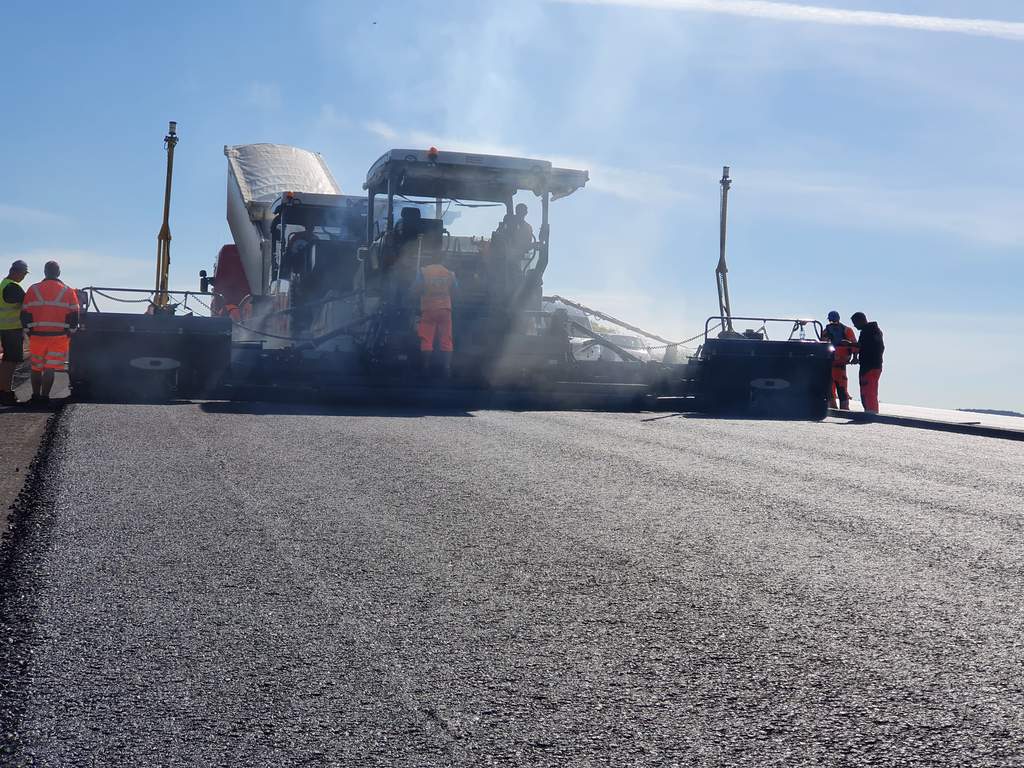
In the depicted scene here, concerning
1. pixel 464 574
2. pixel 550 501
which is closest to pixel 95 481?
pixel 550 501

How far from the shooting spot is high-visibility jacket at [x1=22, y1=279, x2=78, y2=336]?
1182 centimetres

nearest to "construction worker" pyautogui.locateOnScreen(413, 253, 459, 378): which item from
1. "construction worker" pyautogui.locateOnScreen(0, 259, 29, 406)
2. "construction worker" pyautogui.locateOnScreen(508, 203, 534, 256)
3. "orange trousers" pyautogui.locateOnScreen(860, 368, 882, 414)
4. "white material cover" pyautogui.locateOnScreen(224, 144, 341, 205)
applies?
"construction worker" pyautogui.locateOnScreen(508, 203, 534, 256)

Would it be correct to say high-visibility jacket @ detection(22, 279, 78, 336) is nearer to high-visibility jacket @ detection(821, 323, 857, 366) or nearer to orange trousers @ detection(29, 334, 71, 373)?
orange trousers @ detection(29, 334, 71, 373)

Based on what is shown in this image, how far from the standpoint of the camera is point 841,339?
1597cm

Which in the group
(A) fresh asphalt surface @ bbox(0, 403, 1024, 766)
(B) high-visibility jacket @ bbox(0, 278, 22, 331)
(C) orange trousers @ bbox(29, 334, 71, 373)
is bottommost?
(A) fresh asphalt surface @ bbox(0, 403, 1024, 766)

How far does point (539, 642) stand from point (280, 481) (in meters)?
3.17

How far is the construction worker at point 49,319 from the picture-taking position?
1173cm

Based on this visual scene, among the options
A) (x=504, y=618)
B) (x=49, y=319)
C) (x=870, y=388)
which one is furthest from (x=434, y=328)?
(x=504, y=618)

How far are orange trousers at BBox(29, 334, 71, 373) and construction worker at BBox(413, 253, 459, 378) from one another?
12.8 feet

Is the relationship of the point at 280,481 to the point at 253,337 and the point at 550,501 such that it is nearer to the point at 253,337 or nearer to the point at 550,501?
the point at 550,501

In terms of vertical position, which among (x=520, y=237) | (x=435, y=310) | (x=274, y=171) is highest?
(x=274, y=171)

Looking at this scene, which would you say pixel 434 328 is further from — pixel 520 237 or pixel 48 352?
pixel 48 352

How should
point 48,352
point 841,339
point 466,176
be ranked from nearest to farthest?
1. point 48,352
2. point 466,176
3. point 841,339

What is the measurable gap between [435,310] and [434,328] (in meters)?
0.24
